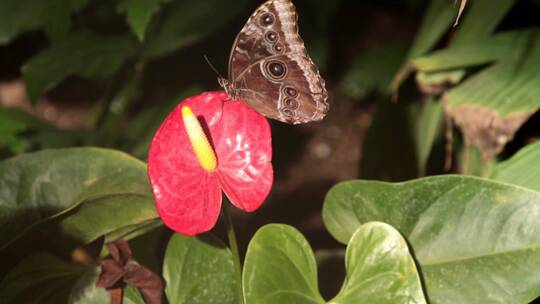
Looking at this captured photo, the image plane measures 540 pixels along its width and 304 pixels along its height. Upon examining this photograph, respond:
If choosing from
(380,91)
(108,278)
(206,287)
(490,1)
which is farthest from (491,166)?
(380,91)

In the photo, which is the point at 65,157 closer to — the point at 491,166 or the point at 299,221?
the point at 491,166

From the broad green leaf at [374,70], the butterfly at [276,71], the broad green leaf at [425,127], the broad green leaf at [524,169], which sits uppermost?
the butterfly at [276,71]

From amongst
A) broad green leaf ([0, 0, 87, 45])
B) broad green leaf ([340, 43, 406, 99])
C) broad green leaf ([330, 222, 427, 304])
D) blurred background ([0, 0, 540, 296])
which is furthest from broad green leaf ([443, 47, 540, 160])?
broad green leaf ([0, 0, 87, 45])

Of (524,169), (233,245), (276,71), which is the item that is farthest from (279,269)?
(524,169)

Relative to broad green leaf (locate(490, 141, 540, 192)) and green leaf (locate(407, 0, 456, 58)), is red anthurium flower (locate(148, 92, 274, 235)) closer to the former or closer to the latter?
broad green leaf (locate(490, 141, 540, 192))

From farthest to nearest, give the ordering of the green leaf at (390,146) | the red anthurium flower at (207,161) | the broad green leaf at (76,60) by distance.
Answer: the green leaf at (390,146) < the broad green leaf at (76,60) < the red anthurium flower at (207,161)

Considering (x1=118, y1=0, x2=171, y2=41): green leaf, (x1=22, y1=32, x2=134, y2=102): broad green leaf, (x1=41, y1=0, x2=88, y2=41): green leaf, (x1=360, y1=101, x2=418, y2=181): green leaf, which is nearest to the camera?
(x1=118, y1=0, x2=171, y2=41): green leaf

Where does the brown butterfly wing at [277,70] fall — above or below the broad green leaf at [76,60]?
above

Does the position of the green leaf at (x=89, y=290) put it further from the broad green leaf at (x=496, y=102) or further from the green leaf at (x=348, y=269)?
the broad green leaf at (x=496, y=102)

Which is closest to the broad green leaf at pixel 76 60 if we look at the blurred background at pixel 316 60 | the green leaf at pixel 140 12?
the blurred background at pixel 316 60
